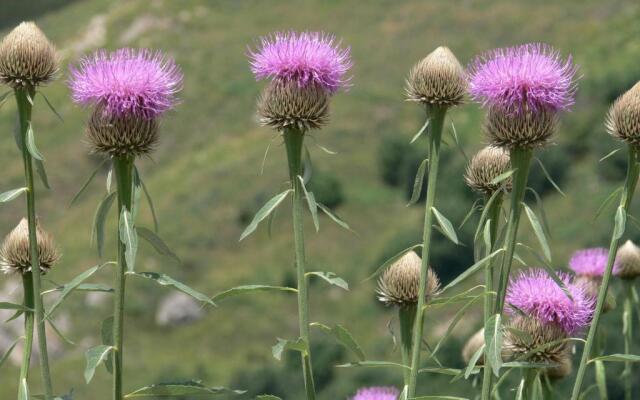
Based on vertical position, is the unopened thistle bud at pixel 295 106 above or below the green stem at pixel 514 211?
above

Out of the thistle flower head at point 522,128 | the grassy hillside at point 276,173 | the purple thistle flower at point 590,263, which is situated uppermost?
the grassy hillside at point 276,173

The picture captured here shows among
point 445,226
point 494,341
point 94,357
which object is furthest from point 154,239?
point 494,341

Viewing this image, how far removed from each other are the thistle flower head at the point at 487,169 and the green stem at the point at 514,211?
50cm

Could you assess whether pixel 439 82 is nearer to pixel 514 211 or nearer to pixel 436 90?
pixel 436 90

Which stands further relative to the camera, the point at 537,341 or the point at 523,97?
the point at 537,341

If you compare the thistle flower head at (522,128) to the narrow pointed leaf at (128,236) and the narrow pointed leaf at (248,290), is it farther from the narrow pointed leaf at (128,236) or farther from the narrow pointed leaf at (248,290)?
the narrow pointed leaf at (128,236)

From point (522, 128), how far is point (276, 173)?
72110 millimetres

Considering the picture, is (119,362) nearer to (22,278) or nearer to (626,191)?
(22,278)

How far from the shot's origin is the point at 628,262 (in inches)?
288

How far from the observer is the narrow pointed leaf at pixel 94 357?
399 centimetres

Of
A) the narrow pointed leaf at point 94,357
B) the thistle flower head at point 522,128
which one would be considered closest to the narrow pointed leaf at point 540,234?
the thistle flower head at point 522,128

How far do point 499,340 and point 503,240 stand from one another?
62 cm

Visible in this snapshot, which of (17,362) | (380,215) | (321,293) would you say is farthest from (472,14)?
(17,362)

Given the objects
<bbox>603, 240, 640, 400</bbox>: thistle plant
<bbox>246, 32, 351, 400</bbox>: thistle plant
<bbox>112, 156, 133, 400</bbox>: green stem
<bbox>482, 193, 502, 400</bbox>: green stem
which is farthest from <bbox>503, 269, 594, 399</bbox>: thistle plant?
<bbox>603, 240, 640, 400</bbox>: thistle plant
